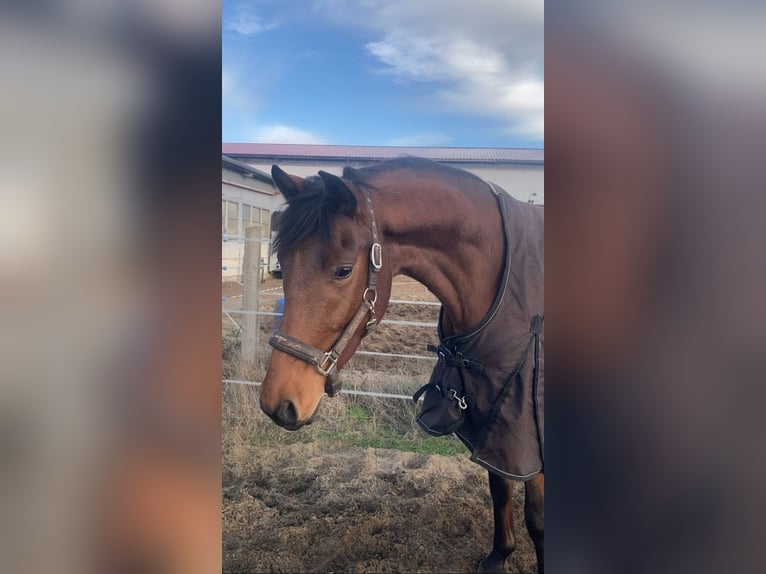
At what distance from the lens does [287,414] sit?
1.56m

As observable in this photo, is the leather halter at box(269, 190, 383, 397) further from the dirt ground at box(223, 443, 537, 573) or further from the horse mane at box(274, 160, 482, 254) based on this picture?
the dirt ground at box(223, 443, 537, 573)

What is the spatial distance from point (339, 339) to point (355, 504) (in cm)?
72

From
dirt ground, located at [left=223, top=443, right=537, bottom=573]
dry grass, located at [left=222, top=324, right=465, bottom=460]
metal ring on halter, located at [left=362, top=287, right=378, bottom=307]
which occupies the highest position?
metal ring on halter, located at [left=362, top=287, right=378, bottom=307]

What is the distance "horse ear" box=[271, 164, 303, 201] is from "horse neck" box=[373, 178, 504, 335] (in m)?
0.27

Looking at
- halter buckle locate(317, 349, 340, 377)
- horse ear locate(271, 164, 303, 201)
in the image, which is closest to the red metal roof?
horse ear locate(271, 164, 303, 201)

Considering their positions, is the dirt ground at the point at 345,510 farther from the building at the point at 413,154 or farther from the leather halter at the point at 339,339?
the building at the point at 413,154

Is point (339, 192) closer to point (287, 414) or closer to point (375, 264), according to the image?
point (375, 264)

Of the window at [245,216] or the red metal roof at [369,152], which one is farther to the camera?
the window at [245,216]

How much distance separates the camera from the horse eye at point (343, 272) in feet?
5.14
